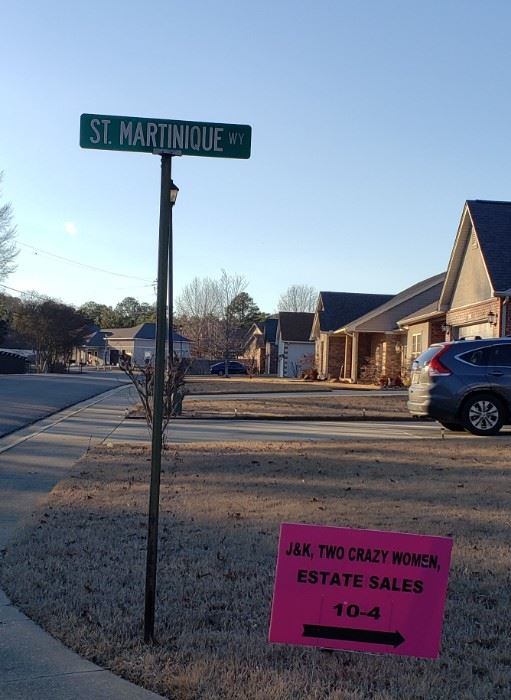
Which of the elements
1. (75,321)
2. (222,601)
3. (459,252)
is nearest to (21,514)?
(222,601)

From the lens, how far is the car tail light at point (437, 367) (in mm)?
13383

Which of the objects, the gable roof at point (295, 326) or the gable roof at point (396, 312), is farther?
the gable roof at point (295, 326)

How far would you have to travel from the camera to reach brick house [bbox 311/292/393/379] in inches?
1768

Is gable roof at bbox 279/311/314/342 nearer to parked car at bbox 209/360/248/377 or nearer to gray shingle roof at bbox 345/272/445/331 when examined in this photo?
parked car at bbox 209/360/248/377

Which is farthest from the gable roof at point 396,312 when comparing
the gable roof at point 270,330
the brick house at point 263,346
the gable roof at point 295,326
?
the gable roof at point 270,330

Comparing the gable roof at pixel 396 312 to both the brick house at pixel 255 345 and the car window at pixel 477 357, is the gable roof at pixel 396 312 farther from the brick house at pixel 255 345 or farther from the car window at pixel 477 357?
the brick house at pixel 255 345

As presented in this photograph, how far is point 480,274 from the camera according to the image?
22.5m

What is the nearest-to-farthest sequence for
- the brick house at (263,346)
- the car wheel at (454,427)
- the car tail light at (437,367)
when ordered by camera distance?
1. the car tail light at (437,367)
2. the car wheel at (454,427)
3. the brick house at (263,346)

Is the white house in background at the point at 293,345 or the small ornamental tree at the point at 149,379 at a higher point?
the white house in background at the point at 293,345

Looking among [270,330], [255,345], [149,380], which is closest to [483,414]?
[149,380]

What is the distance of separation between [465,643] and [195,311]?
61048 mm

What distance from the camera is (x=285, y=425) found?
696 inches

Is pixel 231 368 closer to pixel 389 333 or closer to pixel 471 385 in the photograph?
pixel 389 333

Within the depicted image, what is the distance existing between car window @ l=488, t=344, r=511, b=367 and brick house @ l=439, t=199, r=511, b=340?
6899mm
